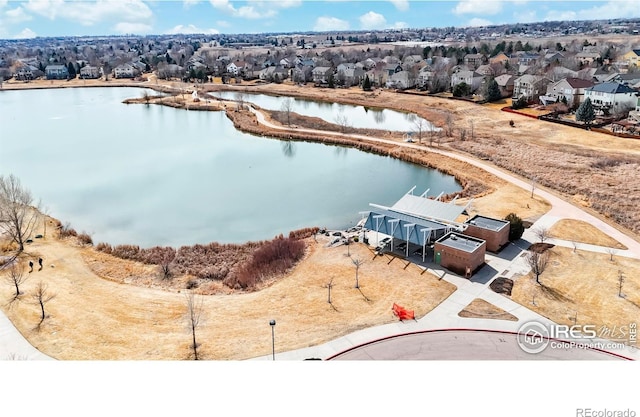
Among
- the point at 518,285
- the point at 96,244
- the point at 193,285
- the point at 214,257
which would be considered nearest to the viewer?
the point at 518,285

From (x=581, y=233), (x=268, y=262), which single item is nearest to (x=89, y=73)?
(x=268, y=262)

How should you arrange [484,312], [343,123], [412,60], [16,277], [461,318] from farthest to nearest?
[412,60] < [343,123] < [16,277] < [484,312] < [461,318]

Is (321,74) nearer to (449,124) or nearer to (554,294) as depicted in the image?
(449,124)

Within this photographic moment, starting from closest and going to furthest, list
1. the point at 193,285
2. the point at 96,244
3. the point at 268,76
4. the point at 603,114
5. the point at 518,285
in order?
the point at 518,285, the point at 193,285, the point at 96,244, the point at 603,114, the point at 268,76

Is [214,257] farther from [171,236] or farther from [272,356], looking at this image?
[272,356]

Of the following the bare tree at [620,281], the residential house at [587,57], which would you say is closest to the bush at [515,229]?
the bare tree at [620,281]

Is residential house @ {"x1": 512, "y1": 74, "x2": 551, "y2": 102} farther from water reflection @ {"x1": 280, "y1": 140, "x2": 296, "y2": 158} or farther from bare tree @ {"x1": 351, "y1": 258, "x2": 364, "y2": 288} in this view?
bare tree @ {"x1": 351, "y1": 258, "x2": 364, "y2": 288}

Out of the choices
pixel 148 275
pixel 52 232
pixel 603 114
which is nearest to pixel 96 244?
pixel 52 232
